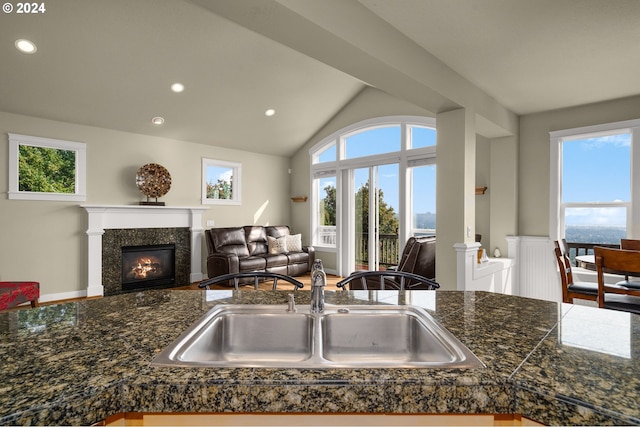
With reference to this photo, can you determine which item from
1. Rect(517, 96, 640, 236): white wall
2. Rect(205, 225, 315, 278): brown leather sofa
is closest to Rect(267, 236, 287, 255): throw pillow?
Rect(205, 225, 315, 278): brown leather sofa

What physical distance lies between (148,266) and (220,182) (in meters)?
2.06

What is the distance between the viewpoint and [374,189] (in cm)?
618

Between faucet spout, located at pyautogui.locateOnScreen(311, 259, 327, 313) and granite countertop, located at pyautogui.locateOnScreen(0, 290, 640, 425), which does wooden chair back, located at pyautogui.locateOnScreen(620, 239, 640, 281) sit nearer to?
granite countertop, located at pyautogui.locateOnScreen(0, 290, 640, 425)

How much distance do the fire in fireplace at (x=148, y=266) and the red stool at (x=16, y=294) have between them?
1.65m

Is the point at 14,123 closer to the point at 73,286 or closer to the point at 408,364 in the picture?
the point at 73,286

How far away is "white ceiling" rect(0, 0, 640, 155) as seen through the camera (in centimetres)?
239

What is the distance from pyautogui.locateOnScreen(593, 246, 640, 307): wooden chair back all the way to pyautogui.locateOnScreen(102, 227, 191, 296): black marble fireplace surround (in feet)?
18.4

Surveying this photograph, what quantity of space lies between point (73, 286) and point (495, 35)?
5.92 metres

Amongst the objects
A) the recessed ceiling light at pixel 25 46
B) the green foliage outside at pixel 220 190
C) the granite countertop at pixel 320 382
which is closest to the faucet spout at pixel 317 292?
the granite countertop at pixel 320 382

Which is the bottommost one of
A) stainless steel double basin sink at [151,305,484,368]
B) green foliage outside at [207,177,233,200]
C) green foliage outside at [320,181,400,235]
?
stainless steel double basin sink at [151,305,484,368]

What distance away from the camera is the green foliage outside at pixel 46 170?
4.57 metres

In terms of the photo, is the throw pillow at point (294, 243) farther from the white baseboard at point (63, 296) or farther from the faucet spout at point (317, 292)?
the faucet spout at point (317, 292)

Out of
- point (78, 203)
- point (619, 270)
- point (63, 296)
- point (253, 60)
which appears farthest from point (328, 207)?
point (619, 270)

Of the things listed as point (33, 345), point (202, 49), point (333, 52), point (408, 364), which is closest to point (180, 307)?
point (33, 345)
